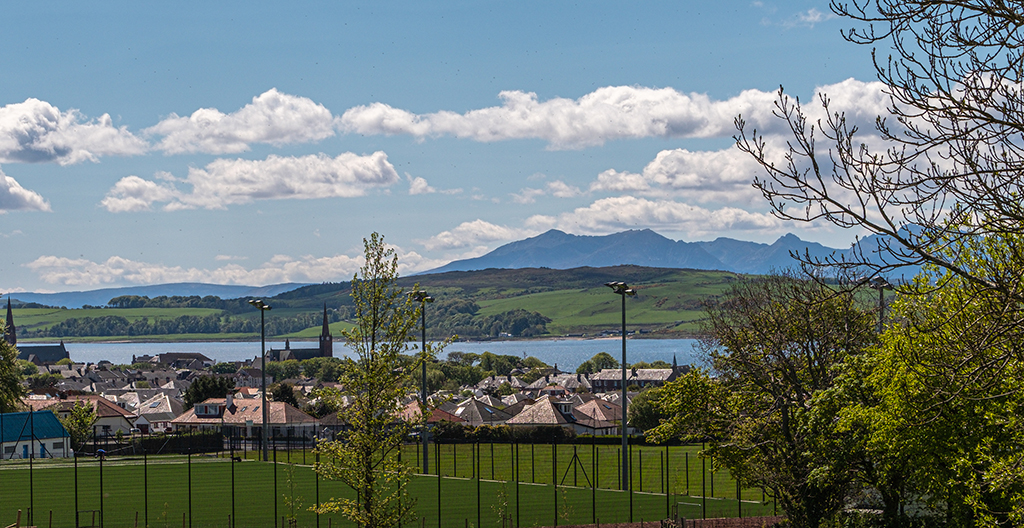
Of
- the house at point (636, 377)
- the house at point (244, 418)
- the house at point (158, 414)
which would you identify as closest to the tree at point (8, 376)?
the house at point (244, 418)

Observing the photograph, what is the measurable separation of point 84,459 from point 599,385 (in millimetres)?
130141

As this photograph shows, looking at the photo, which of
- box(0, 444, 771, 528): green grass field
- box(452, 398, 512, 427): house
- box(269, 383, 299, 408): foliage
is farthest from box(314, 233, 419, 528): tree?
box(269, 383, 299, 408): foliage

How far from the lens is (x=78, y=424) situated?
74.6 meters

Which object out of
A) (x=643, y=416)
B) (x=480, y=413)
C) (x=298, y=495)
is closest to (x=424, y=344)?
(x=298, y=495)

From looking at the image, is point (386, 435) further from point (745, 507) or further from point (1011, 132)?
point (745, 507)

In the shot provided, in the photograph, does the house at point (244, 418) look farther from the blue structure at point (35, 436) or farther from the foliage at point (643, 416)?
the foliage at point (643, 416)

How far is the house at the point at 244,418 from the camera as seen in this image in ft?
289

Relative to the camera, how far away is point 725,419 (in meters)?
25.9

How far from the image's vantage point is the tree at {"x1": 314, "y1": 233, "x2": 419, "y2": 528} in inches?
769

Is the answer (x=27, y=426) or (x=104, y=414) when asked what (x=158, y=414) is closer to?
(x=104, y=414)

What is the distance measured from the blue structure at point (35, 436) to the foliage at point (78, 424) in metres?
6.21

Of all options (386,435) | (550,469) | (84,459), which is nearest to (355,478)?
(386,435)

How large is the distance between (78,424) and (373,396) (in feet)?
210

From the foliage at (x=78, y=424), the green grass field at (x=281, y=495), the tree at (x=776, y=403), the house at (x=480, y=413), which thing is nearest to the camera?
the tree at (x=776, y=403)
